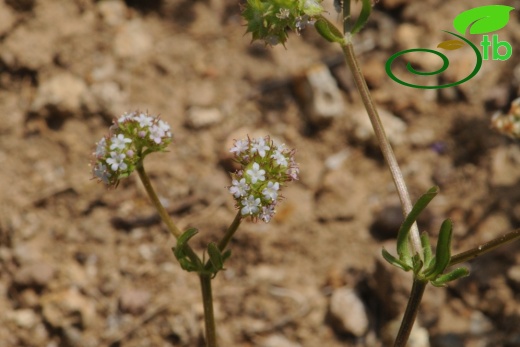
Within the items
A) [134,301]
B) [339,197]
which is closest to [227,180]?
[339,197]

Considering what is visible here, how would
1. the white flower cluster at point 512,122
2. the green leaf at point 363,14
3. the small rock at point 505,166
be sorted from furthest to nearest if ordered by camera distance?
the small rock at point 505,166
the white flower cluster at point 512,122
the green leaf at point 363,14

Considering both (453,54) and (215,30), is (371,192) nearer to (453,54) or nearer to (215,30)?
(453,54)

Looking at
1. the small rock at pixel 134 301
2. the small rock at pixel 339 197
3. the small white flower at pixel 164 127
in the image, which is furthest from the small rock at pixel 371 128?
the small white flower at pixel 164 127

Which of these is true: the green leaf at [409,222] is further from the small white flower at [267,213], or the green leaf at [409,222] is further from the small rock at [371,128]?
the small rock at [371,128]

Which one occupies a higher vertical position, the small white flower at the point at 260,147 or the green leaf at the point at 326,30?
the green leaf at the point at 326,30

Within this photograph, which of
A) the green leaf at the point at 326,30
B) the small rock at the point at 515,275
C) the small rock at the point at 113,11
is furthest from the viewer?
the small rock at the point at 113,11

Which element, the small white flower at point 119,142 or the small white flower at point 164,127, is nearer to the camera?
the small white flower at point 119,142

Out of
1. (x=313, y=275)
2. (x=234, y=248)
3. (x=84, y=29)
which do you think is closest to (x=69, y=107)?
(x=84, y=29)

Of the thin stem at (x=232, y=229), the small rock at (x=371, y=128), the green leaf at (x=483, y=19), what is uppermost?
the green leaf at (x=483, y=19)
